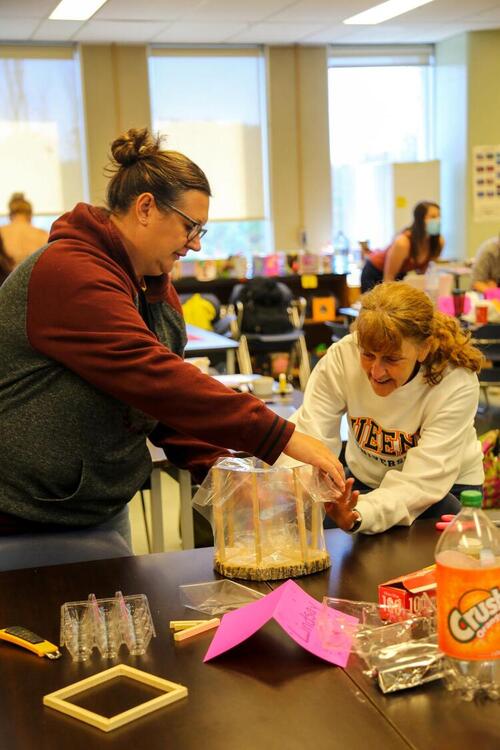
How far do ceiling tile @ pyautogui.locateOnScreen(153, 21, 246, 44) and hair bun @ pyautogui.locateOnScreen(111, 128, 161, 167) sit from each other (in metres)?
6.14

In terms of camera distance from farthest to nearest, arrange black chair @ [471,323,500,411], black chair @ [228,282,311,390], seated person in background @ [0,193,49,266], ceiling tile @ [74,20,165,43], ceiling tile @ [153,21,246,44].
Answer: ceiling tile @ [153,21,246,44] < ceiling tile @ [74,20,165,43] < black chair @ [228,282,311,390] < seated person in background @ [0,193,49,266] < black chair @ [471,323,500,411]

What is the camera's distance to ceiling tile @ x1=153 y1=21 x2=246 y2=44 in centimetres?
766

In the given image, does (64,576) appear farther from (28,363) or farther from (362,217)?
(362,217)

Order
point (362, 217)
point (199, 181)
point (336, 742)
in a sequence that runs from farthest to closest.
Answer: point (362, 217), point (199, 181), point (336, 742)

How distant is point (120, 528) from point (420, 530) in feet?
2.03

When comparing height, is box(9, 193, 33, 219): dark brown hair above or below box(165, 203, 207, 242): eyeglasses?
above

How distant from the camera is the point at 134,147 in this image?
182 centimetres

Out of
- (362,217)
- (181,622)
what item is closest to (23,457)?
(181,622)

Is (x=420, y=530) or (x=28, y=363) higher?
(x=28, y=363)

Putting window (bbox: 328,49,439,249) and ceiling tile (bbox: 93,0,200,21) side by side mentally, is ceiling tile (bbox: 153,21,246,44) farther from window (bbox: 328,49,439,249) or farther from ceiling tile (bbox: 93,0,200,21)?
window (bbox: 328,49,439,249)

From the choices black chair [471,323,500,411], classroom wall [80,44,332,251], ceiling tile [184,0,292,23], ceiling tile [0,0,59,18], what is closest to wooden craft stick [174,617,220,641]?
black chair [471,323,500,411]

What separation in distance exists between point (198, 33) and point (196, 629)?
7407mm

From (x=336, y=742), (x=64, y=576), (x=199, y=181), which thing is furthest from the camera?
(x=199, y=181)

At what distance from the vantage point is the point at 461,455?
209 cm
